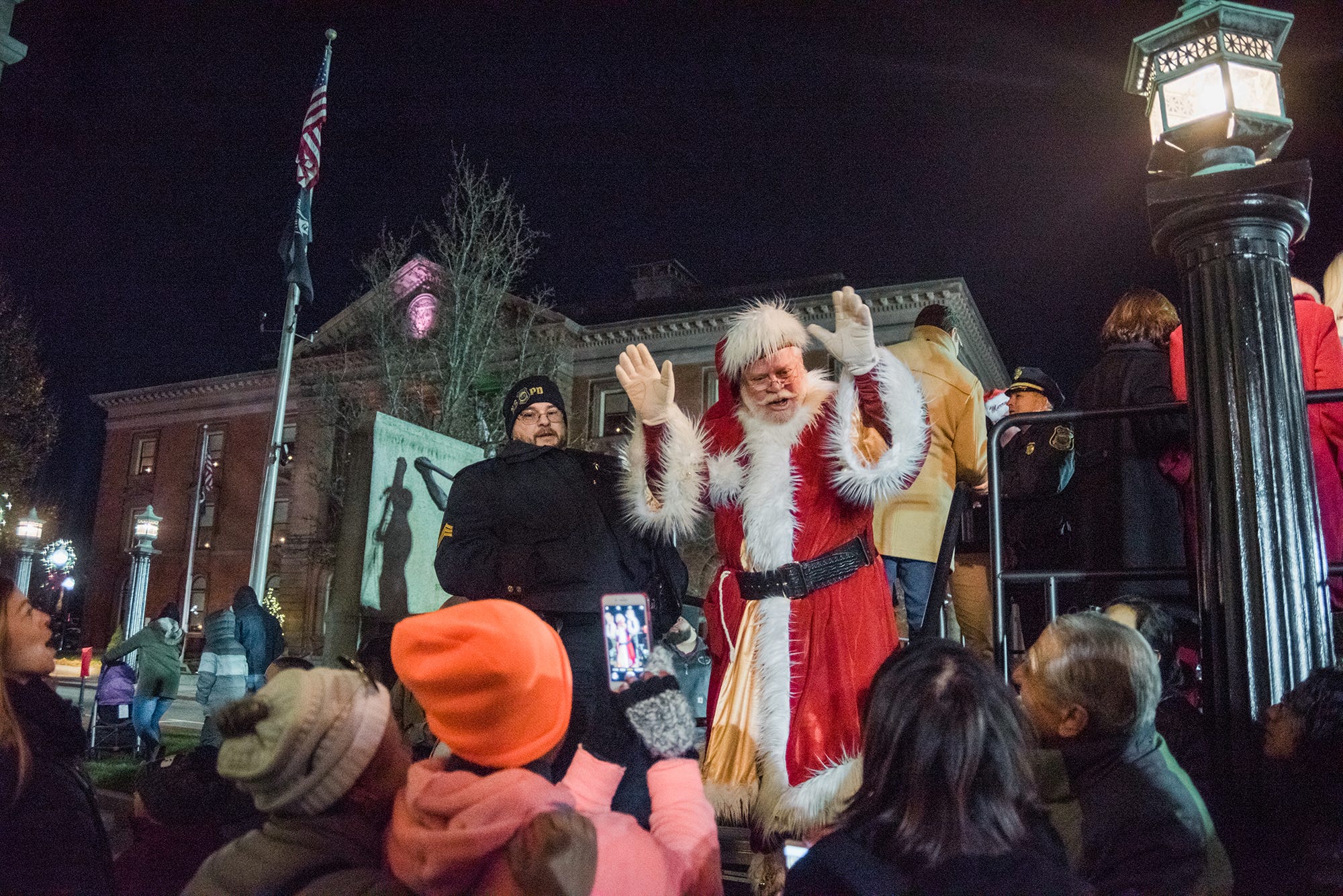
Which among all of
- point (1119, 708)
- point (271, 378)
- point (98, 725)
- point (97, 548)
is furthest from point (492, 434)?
point (97, 548)

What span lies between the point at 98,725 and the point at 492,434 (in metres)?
13.6

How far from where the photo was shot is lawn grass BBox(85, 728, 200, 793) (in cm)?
881

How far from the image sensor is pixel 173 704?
60.3 feet

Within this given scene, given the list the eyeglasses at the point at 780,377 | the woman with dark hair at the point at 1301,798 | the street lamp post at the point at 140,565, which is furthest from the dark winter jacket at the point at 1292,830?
the street lamp post at the point at 140,565

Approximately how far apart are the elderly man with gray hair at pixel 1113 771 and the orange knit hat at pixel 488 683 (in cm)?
141

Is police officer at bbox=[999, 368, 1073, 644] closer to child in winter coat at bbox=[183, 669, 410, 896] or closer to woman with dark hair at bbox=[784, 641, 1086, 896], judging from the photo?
woman with dark hair at bbox=[784, 641, 1086, 896]

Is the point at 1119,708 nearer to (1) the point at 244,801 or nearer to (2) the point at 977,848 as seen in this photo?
(2) the point at 977,848

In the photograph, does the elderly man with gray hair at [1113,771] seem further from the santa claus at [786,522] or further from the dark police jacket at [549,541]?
the dark police jacket at [549,541]

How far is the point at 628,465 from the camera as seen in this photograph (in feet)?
12.5

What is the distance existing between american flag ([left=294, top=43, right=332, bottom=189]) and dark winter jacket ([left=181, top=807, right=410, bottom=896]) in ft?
48.1

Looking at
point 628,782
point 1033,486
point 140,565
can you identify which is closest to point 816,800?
point 628,782

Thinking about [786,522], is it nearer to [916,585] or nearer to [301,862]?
[916,585]

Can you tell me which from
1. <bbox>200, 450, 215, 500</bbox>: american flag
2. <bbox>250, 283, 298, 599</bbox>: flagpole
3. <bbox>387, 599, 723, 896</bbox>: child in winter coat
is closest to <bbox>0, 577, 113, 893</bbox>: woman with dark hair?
<bbox>387, 599, 723, 896</bbox>: child in winter coat

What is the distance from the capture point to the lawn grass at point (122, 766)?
881cm
